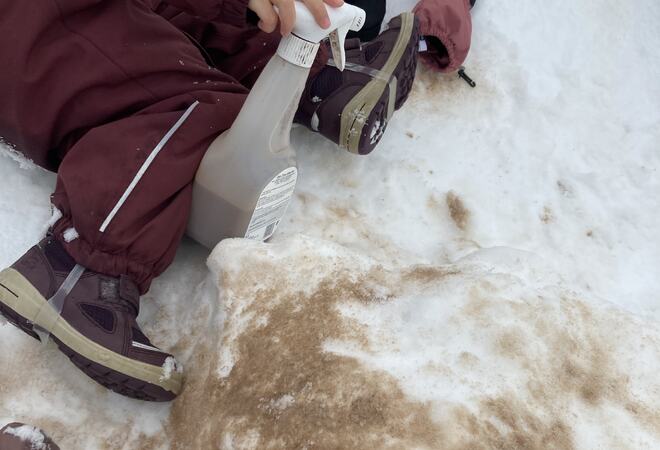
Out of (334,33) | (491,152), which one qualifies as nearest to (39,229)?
(334,33)

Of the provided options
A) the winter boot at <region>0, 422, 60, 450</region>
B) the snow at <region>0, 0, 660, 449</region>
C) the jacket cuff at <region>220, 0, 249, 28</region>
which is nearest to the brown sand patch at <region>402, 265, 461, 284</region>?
the snow at <region>0, 0, 660, 449</region>

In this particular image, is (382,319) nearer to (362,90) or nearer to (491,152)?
(362,90)

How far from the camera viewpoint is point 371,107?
124 cm

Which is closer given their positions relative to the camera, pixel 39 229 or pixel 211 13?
pixel 211 13

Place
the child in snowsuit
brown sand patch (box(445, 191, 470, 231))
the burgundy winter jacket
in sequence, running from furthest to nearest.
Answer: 1. the burgundy winter jacket
2. brown sand patch (box(445, 191, 470, 231))
3. the child in snowsuit

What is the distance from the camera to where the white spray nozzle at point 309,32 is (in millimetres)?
901

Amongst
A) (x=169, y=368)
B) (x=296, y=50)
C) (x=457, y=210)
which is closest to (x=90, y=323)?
(x=169, y=368)

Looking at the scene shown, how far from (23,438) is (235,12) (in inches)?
29.6

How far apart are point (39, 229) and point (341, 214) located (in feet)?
2.05

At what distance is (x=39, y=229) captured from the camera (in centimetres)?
110

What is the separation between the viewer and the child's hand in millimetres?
879

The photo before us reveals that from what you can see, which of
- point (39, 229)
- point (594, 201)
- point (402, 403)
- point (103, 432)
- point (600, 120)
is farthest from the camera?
point (600, 120)

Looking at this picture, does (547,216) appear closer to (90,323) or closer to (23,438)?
(90,323)

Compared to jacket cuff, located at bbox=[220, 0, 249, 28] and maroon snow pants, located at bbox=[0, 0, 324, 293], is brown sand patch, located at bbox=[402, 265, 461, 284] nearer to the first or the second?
maroon snow pants, located at bbox=[0, 0, 324, 293]
